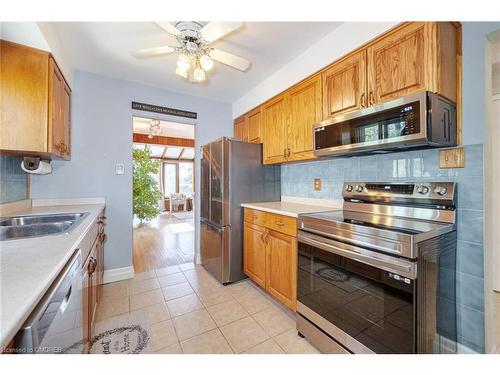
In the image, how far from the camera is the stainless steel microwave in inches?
47.5

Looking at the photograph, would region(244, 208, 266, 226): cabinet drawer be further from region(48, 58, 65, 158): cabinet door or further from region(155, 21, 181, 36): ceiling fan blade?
region(48, 58, 65, 158): cabinet door

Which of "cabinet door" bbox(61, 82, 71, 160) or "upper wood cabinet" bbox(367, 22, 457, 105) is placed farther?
"cabinet door" bbox(61, 82, 71, 160)

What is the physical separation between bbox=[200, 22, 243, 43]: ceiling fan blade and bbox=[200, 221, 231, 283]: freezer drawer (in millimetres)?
1792

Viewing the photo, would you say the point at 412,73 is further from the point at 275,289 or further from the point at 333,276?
the point at 275,289

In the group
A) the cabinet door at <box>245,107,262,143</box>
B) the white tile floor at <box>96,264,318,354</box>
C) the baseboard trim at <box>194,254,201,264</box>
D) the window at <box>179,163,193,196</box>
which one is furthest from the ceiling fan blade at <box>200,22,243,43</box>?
the window at <box>179,163,193,196</box>

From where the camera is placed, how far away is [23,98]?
1.60 meters

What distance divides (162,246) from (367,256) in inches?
142

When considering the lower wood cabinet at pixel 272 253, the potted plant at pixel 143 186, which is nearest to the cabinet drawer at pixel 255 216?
the lower wood cabinet at pixel 272 253

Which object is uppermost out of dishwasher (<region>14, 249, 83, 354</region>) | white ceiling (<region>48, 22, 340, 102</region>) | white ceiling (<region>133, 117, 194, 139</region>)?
white ceiling (<region>133, 117, 194, 139</region>)

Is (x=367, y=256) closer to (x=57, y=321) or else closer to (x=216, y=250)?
(x=57, y=321)

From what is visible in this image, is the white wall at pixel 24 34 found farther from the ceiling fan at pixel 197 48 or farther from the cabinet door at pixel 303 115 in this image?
the cabinet door at pixel 303 115

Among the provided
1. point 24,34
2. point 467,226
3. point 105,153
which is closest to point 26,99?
point 24,34
